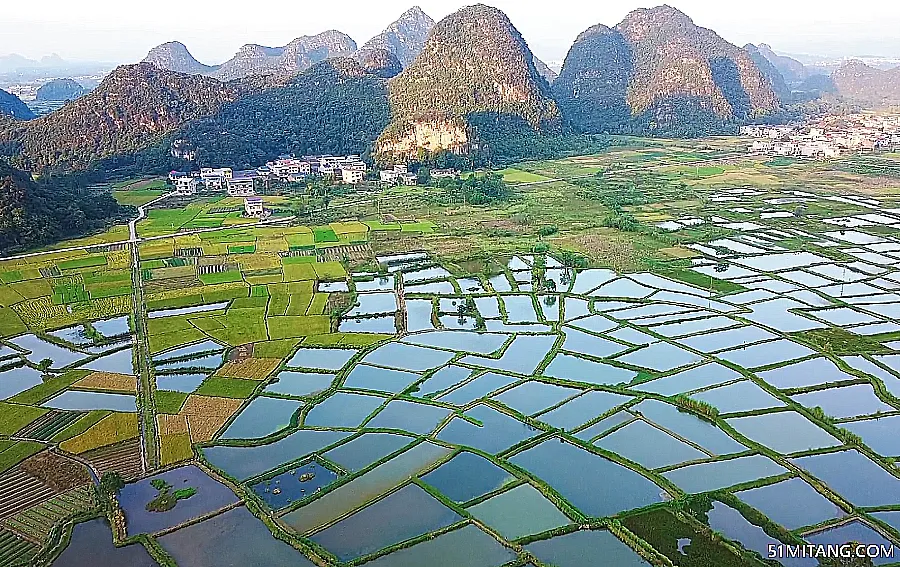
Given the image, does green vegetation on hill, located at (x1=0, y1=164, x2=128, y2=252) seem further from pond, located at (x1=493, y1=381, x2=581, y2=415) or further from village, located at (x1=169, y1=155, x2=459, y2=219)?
pond, located at (x1=493, y1=381, x2=581, y2=415)

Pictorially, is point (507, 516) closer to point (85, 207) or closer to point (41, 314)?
point (41, 314)

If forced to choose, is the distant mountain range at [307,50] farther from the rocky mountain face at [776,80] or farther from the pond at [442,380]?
the pond at [442,380]

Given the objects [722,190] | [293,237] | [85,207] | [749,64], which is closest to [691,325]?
[293,237]

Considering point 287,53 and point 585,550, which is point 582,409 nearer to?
point 585,550

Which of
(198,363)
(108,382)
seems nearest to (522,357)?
(198,363)

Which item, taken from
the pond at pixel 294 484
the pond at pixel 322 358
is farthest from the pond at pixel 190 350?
the pond at pixel 294 484

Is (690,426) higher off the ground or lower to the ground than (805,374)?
higher

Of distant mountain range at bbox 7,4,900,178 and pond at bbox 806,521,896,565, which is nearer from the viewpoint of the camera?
pond at bbox 806,521,896,565

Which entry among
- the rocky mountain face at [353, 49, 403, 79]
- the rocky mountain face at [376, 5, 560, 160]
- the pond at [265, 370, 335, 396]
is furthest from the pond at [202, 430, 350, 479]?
the rocky mountain face at [353, 49, 403, 79]

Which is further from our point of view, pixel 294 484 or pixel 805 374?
pixel 805 374
